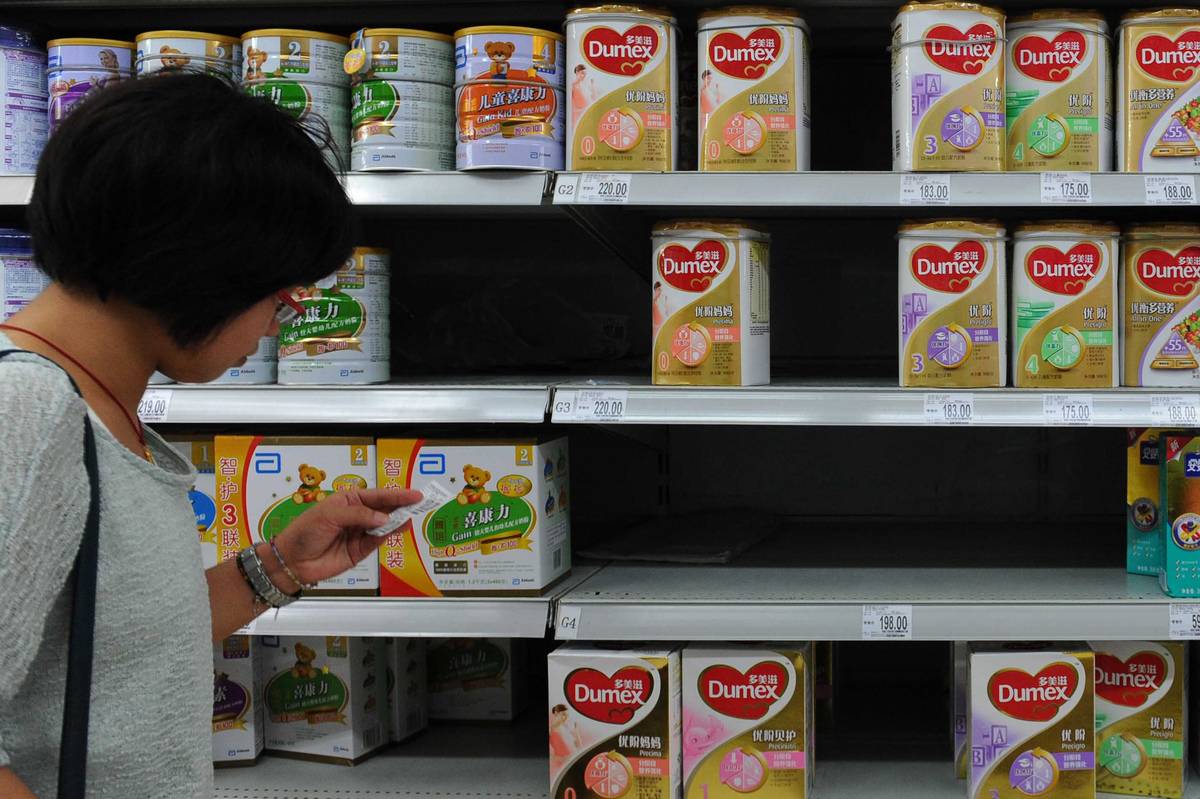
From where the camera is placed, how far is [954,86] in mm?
1700

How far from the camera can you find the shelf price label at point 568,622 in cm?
176

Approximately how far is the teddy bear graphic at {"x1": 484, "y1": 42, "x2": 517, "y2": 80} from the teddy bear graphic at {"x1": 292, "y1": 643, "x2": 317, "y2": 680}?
109 centimetres

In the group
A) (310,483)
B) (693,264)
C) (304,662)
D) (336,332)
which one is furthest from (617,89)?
(304,662)

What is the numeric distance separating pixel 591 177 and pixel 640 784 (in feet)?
3.20

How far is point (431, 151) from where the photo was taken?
178cm

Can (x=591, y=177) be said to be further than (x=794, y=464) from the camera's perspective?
No

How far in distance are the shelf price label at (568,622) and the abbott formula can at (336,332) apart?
51 centimetres

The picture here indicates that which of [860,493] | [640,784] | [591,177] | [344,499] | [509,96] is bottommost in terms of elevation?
[640,784]

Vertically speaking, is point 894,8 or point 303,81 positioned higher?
point 894,8

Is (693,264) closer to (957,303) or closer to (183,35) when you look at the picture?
(957,303)

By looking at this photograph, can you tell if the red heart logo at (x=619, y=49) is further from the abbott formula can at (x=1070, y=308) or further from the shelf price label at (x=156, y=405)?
the shelf price label at (x=156, y=405)

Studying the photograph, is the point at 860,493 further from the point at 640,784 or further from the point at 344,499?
the point at 344,499

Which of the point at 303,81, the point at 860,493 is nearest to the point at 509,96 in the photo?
the point at 303,81

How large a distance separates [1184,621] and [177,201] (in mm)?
1609
